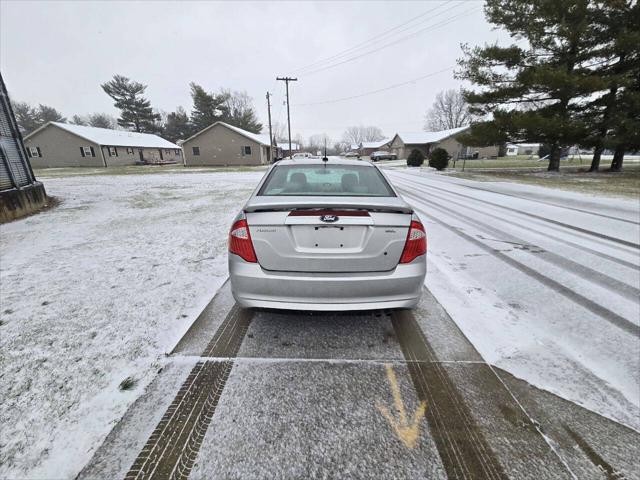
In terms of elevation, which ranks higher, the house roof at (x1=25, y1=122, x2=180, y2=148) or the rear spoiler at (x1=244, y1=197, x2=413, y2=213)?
the house roof at (x1=25, y1=122, x2=180, y2=148)

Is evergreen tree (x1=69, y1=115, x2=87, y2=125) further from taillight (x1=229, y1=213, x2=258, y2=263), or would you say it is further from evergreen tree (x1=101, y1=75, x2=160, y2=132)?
taillight (x1=229, y1=213, x2=258, y2=263)

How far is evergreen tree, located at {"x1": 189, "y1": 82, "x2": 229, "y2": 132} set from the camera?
53844 mm

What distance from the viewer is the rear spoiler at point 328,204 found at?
236cm

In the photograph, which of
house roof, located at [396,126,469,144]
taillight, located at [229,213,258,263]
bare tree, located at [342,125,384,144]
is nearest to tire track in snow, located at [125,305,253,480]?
taillight, located at [229,213,258,263]

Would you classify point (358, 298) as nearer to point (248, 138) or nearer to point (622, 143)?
point (622, 143)

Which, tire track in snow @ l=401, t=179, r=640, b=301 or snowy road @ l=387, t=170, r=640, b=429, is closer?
snowy road @ l=387, t=170, r=640, b=429

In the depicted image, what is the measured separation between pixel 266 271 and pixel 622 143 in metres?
25.3

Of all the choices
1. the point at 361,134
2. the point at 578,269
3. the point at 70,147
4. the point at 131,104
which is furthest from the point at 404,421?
the point at 361,134

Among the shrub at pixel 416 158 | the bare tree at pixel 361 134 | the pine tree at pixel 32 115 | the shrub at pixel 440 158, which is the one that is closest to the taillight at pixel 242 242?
the shrub at pixel 440 158

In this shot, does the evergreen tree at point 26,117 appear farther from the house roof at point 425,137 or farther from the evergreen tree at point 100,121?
the house roof at point 425,137

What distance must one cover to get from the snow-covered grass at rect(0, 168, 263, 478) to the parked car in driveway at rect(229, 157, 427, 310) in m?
1.14

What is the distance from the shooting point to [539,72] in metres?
16.7

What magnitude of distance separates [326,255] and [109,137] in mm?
50845

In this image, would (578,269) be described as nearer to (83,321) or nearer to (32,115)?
(83,321)
